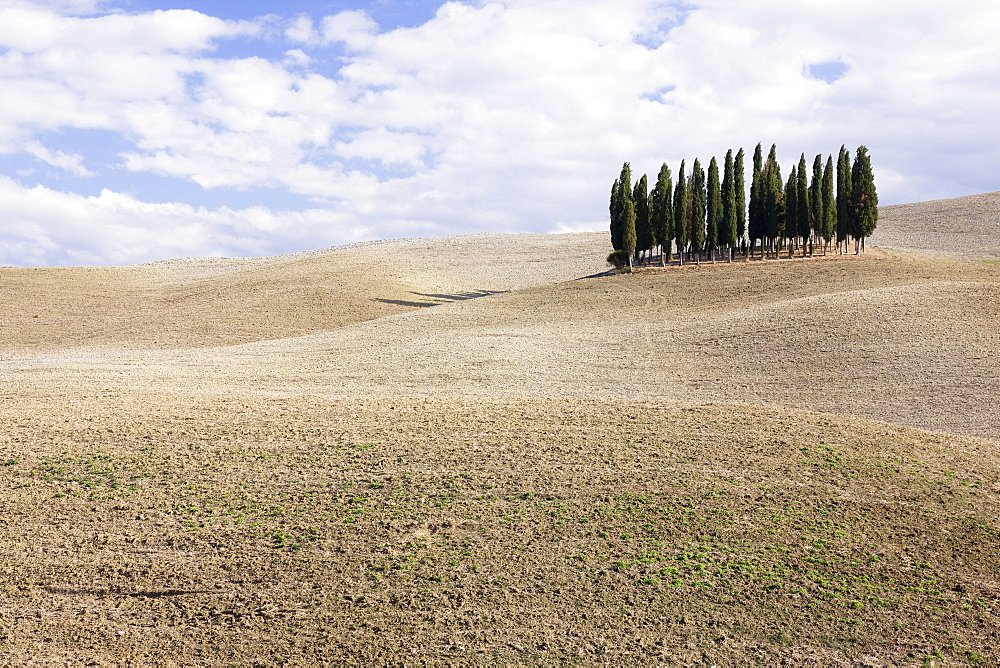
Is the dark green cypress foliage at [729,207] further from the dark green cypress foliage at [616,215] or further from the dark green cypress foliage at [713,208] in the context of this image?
the dark green cypress foliage at [616,215]

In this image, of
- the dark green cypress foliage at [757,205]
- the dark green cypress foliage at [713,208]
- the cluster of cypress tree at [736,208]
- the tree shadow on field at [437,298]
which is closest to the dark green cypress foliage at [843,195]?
the cluster of cypress tree at [736,208]

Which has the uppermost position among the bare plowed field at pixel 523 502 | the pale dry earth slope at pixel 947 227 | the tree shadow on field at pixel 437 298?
the pale dry earth slope at pixel 947 227

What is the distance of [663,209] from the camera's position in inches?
2249

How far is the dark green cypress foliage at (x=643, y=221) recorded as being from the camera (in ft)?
189

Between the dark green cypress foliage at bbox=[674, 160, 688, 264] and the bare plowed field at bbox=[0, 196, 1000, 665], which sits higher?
the dark green cypress foliage at bbox=[674, 160, 688, 264]

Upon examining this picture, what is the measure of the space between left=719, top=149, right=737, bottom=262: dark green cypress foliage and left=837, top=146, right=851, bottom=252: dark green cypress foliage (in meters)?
7.27

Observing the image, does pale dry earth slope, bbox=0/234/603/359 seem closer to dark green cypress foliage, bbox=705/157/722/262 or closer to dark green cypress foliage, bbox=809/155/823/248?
dark green cypress foliage, bbox=705/157/722/262

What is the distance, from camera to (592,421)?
725 inches

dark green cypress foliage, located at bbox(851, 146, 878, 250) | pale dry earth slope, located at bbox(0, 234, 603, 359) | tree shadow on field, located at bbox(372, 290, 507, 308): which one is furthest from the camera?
dark green cypress foliage, located at bbox(851, 146, 878, 250)

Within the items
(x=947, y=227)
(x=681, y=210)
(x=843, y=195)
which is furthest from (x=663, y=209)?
(x=947, y=227)

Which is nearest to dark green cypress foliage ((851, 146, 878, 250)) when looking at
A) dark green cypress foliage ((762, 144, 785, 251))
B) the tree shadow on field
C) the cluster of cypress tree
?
the cluster of cypress tree

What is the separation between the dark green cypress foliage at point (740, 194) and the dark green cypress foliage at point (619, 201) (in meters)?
8.05

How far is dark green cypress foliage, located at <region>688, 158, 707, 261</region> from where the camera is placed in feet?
190

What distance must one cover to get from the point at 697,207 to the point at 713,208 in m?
1.14
